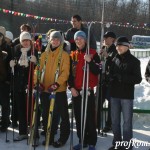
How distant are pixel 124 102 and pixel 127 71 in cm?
47

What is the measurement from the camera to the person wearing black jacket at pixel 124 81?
4.30 m

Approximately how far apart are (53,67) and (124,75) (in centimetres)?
106

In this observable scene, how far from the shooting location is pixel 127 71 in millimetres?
4320

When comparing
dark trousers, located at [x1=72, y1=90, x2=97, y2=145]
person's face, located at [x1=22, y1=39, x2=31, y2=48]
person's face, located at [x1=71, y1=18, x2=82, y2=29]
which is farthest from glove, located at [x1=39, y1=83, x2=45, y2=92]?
person's face, located at [x1=71, y1=18, x2=82, y2=29]

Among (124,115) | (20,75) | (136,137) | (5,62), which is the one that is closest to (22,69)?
(20,75)

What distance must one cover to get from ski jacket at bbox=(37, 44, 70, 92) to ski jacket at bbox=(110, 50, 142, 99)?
0.70m

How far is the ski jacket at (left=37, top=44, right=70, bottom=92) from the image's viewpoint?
14.7 ft

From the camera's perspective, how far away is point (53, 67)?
177 inches

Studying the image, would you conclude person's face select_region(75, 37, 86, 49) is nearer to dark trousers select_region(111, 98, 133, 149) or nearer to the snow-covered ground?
dark trousers select_region(111, 98, 133, 149)

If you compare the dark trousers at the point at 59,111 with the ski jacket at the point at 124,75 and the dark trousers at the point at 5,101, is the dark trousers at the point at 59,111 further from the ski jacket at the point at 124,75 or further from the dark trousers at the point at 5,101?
the dark trousers at the point at 5,101

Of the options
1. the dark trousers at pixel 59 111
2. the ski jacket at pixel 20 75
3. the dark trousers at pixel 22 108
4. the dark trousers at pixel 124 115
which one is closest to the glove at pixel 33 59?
the ski jacket at pixel 20 75

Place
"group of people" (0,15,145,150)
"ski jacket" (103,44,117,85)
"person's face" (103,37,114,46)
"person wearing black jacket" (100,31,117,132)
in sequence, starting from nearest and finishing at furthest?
1. "group of people" (0,15,145,150)
2. "ski jacket" (103,44,117,85)
3. "person wearing black jacket" (100,31,117,132)
4. "person's face" (103,37,114,46)

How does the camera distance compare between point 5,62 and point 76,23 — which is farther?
point 76,23

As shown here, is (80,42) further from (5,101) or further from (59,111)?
(5,101)
